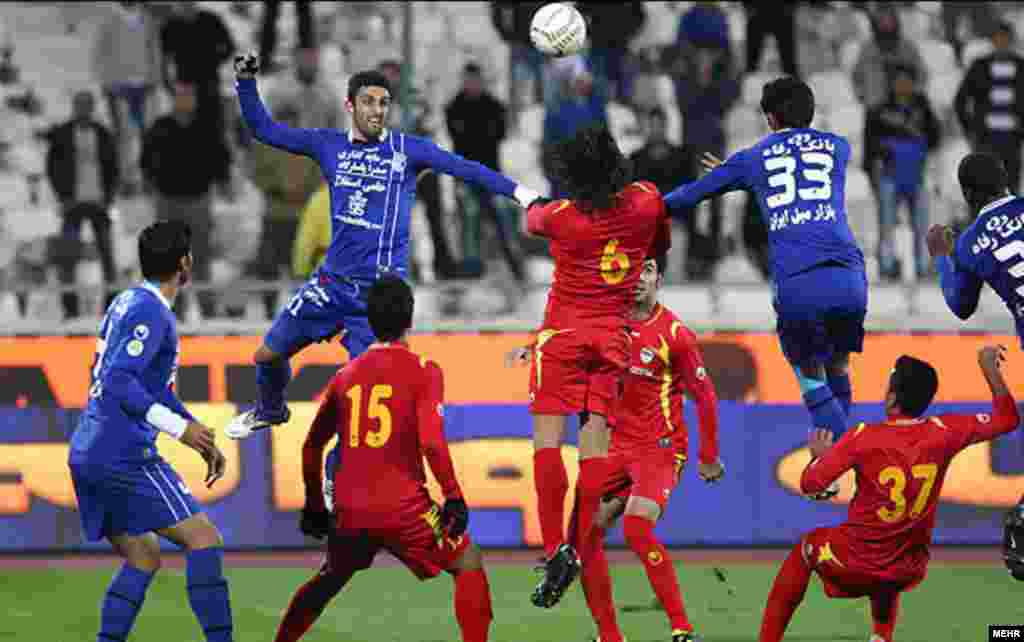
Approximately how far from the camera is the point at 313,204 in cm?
1719

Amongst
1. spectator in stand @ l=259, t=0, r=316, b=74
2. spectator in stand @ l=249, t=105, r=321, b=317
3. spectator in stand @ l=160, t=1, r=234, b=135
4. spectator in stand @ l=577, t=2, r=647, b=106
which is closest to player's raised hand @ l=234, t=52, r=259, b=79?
spectator in stand @ l=249, t=105, r=321, b=317

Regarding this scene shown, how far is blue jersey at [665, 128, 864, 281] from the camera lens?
39.2 feet

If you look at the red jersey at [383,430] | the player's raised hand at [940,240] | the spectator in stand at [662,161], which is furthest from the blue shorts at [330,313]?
the spectator in stand at [662,161]

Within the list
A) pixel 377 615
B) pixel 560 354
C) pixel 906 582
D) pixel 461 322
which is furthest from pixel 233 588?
pixel 906 582

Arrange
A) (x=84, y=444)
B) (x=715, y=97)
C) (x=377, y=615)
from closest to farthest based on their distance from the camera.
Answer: (x=84, y=444)
(x=377, y=615)
(x=715, y=97)

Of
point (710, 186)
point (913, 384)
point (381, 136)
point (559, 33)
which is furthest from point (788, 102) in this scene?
point (381, 136)

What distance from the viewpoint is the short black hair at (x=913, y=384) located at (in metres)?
10.7

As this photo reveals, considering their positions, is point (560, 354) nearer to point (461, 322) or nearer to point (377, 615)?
point (377, 615)

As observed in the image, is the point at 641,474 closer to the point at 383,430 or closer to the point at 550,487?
the point at 550,487

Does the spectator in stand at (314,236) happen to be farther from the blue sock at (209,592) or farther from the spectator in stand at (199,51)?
the blue sock at (209,592)

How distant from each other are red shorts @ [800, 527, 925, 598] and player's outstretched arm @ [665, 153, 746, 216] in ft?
6.29

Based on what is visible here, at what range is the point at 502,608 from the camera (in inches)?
551

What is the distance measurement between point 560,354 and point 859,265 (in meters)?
1.76

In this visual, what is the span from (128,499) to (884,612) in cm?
375
